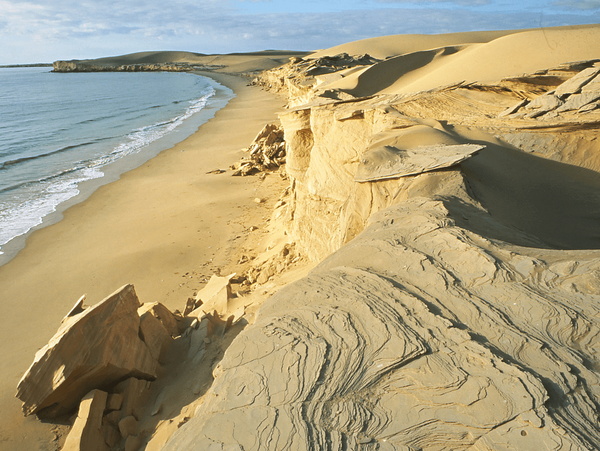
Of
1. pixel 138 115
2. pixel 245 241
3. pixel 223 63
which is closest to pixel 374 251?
pixel 245 241

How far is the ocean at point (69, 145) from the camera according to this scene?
1218 cm

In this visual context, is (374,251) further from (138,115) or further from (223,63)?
(223,63)

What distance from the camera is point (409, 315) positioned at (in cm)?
242

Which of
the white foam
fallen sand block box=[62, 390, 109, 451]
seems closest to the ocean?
the white foam

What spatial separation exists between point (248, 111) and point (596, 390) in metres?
26.6

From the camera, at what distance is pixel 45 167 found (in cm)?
1639

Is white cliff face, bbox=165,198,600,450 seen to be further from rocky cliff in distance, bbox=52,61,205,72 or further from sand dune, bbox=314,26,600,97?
rocky cliff in distance, bbox=52,61,205,72

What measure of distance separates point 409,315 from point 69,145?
2169 cm

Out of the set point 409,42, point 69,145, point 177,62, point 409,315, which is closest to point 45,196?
point 69,145

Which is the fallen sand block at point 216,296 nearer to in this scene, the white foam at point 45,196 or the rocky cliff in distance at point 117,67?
the white foam at point 45,196

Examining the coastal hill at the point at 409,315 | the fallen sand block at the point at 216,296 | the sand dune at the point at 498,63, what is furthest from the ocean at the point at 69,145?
the sand dune at the point at 498,63

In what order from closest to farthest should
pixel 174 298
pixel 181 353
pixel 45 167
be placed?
pixel 181 353
pixel 174 298
pixel 45 167

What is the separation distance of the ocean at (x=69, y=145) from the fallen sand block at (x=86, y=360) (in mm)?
5753

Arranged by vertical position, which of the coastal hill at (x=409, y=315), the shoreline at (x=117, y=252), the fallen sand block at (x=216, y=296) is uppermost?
the coastal hill at (x=409, y=315)
